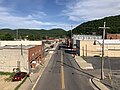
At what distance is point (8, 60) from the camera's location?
45906 mm

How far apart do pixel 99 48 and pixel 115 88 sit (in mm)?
48636

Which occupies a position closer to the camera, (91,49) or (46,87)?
(46,87)

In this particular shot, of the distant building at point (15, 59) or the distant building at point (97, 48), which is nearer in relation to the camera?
the distant building at point (15, 59)

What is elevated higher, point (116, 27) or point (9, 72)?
point (116, 27)

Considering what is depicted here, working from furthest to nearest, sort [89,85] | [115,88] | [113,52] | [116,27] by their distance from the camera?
[116,27]
[113,52]
[89,85]
[115,88]

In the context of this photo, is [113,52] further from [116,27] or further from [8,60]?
[116,27]

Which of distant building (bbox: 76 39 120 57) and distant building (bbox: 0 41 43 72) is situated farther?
distant building (bbox: 76 39 120 57)

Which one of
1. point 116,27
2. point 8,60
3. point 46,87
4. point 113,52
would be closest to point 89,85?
point 46,87

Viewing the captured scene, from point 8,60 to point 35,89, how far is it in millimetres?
18785

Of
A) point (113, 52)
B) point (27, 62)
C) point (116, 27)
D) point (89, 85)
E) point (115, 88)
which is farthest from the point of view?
point (116, 27)

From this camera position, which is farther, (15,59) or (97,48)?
(97,48)

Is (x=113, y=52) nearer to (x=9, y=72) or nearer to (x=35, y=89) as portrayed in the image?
(x=9, y=72)

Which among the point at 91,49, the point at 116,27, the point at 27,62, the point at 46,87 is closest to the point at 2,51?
the point at 27,62

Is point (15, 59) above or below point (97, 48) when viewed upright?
below
